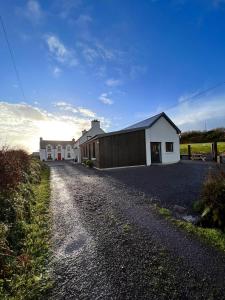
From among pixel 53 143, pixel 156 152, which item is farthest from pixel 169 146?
pixel 53 143

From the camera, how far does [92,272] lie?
9.00 ft

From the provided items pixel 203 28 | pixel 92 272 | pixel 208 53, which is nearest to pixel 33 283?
pixel 92 272

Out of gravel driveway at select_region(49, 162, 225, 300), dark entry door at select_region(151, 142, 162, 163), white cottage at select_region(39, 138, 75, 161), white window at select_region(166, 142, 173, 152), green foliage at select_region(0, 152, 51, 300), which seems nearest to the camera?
gravel driveway at select_region(49, 162, 225, 300)

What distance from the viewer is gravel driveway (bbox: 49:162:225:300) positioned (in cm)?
233

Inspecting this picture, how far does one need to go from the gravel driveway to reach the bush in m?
0.96

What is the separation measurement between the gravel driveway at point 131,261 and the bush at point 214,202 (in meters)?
0.96

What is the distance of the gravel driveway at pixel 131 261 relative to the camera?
7.64 feet

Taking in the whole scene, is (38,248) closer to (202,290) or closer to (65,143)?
(202,290)

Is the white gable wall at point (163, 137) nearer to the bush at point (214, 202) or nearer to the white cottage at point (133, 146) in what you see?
the white cottage at point (133, 146)

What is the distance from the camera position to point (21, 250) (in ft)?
11.2

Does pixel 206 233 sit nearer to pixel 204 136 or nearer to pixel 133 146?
pixel 133 146

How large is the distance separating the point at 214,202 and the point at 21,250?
4342mm

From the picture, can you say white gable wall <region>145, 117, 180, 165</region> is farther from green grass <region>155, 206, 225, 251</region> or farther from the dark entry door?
green grass <region>155, 206, 225, 251</region>

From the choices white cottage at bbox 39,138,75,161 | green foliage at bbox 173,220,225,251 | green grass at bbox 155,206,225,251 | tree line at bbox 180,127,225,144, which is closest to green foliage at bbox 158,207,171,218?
green grass at bbox 155,206,225,251
